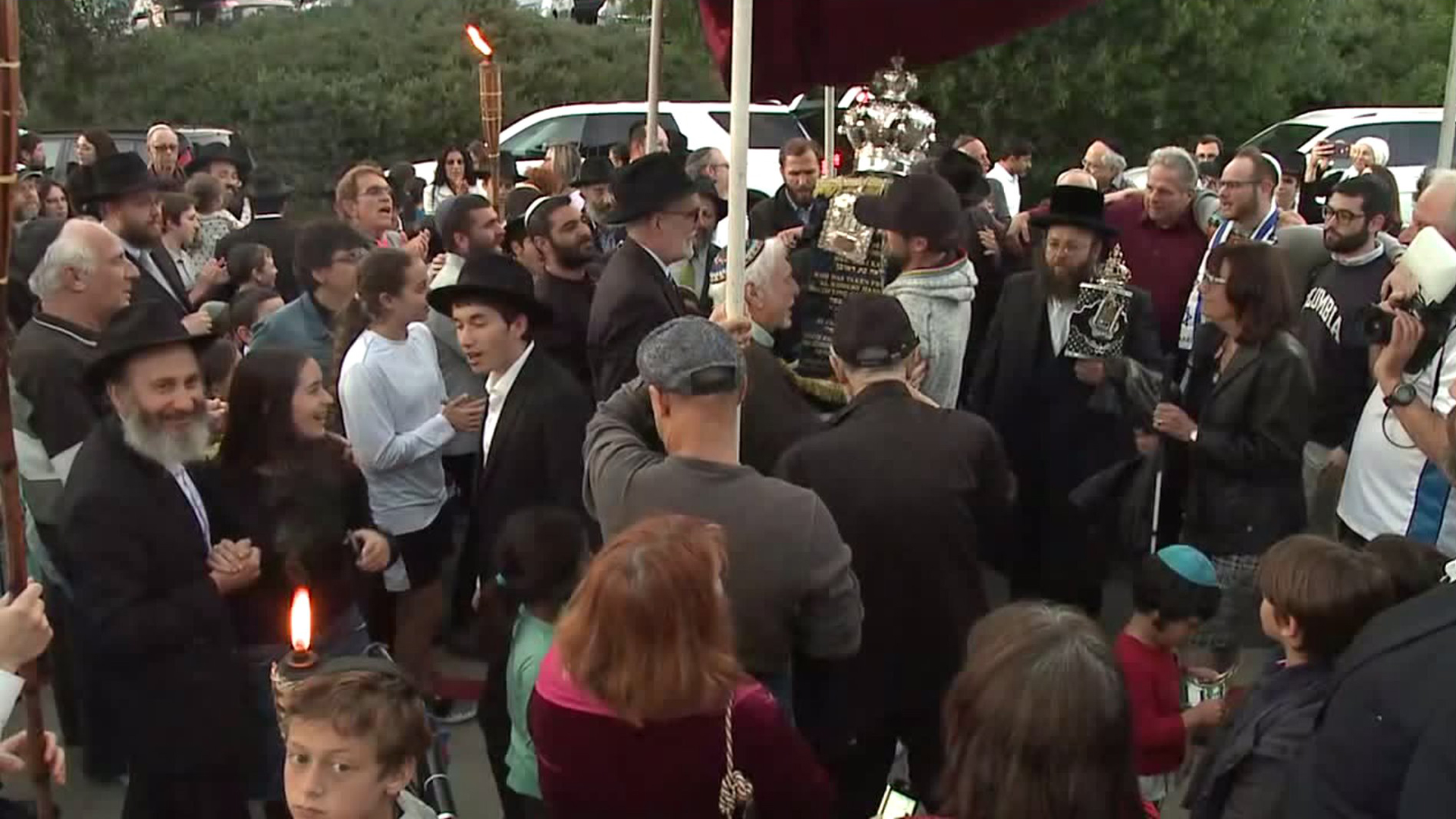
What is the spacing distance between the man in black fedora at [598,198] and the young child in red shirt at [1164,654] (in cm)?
376

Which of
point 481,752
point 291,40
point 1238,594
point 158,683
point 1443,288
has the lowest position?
point 481,752

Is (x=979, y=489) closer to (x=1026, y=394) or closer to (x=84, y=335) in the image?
(x=1026, y=394)

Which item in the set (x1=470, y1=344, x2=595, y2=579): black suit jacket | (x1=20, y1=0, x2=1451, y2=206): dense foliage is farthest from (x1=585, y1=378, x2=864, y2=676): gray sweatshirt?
(x1=20, y1=0, x2=1451, y2=206): dense foliage

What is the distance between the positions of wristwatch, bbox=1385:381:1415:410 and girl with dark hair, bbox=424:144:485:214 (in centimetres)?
746

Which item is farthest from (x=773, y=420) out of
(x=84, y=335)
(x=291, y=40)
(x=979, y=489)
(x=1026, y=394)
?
(x=291, y=40)

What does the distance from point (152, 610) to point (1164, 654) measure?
2492 mm

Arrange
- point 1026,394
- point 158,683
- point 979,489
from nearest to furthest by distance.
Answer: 1. point 158,683
2. point 979,489
3. point 1026,394

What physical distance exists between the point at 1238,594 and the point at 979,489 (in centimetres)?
148

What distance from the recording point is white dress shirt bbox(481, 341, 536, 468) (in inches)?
159

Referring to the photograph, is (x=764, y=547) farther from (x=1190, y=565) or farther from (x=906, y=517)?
(x=1190, y=565)

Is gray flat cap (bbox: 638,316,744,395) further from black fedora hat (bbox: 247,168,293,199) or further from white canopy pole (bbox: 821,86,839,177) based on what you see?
black fedora hat (bbox: 247,168,293,199)

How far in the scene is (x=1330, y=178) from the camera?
29.4ft

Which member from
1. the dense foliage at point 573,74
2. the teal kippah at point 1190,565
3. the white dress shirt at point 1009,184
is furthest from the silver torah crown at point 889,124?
the dense foliage at point 573,74

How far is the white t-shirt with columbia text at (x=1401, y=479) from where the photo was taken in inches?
142
